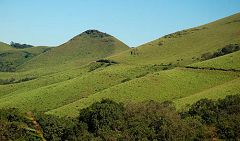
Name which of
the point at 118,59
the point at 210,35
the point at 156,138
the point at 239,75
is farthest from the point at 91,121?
the point at 210,35

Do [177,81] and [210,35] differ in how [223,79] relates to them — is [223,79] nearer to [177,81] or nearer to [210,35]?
[177,81]

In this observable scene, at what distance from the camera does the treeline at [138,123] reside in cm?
5669

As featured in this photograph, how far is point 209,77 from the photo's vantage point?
332 feet

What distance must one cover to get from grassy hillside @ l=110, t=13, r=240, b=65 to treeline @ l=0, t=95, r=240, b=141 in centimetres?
6425

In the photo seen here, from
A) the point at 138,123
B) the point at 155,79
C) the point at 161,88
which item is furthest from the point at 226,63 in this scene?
the point at 138,123

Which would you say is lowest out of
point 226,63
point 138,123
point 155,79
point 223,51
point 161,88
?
point 138,123

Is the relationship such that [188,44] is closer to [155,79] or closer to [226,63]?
[226,63]

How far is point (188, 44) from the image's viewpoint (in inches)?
6363

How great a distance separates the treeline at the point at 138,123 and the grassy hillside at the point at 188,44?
6425cm

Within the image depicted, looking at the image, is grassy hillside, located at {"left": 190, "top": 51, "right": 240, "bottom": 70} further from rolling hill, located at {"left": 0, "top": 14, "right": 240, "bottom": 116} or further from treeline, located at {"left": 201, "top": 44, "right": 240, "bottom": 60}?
treeline, located at {"left": 201, "top": 44, "right": 240, "bottom": 60}

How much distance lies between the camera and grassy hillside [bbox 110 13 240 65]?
14438 cm

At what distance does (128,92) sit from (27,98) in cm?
3267

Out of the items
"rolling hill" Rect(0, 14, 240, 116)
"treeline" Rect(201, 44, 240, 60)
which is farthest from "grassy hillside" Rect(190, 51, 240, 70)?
"treeline" Rect(201, 44, 240, 60)

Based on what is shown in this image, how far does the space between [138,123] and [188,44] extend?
10489 centimetres
